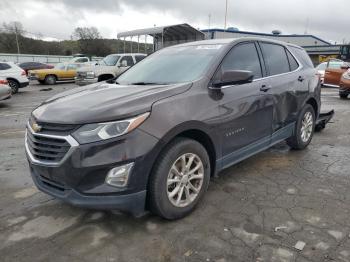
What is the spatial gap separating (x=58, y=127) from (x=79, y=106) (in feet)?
0.94

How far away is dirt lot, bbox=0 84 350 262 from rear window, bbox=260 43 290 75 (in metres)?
1.40

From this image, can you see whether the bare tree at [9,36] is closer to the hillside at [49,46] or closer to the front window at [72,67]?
the hillside at [49,46]

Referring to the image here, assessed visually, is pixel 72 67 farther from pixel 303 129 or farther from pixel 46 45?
pixel 46 45

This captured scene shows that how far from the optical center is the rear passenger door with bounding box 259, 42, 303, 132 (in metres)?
4.58

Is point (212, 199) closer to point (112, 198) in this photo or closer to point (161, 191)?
point (161, 191)

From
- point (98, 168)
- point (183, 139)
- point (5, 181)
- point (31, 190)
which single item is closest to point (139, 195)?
point (98, 168)

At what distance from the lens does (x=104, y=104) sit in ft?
9.88

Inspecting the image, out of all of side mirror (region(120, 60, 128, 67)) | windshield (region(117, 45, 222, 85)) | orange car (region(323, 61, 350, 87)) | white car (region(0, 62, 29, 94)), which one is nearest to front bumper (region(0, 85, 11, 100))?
white car (region(0, 62, 29, 94))

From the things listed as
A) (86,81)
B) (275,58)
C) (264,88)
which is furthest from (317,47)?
(264,88)

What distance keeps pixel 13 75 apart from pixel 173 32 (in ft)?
31.1

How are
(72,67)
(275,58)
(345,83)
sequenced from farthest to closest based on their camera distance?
(72,67)
(345,83)
(275,58)

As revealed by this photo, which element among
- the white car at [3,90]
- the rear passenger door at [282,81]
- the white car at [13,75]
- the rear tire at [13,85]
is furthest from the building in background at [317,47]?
the rear passenger door at [282,81]

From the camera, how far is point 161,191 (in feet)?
10.00

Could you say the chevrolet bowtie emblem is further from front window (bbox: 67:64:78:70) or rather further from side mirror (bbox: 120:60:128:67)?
front window (bbox: 67:64:78:70)
